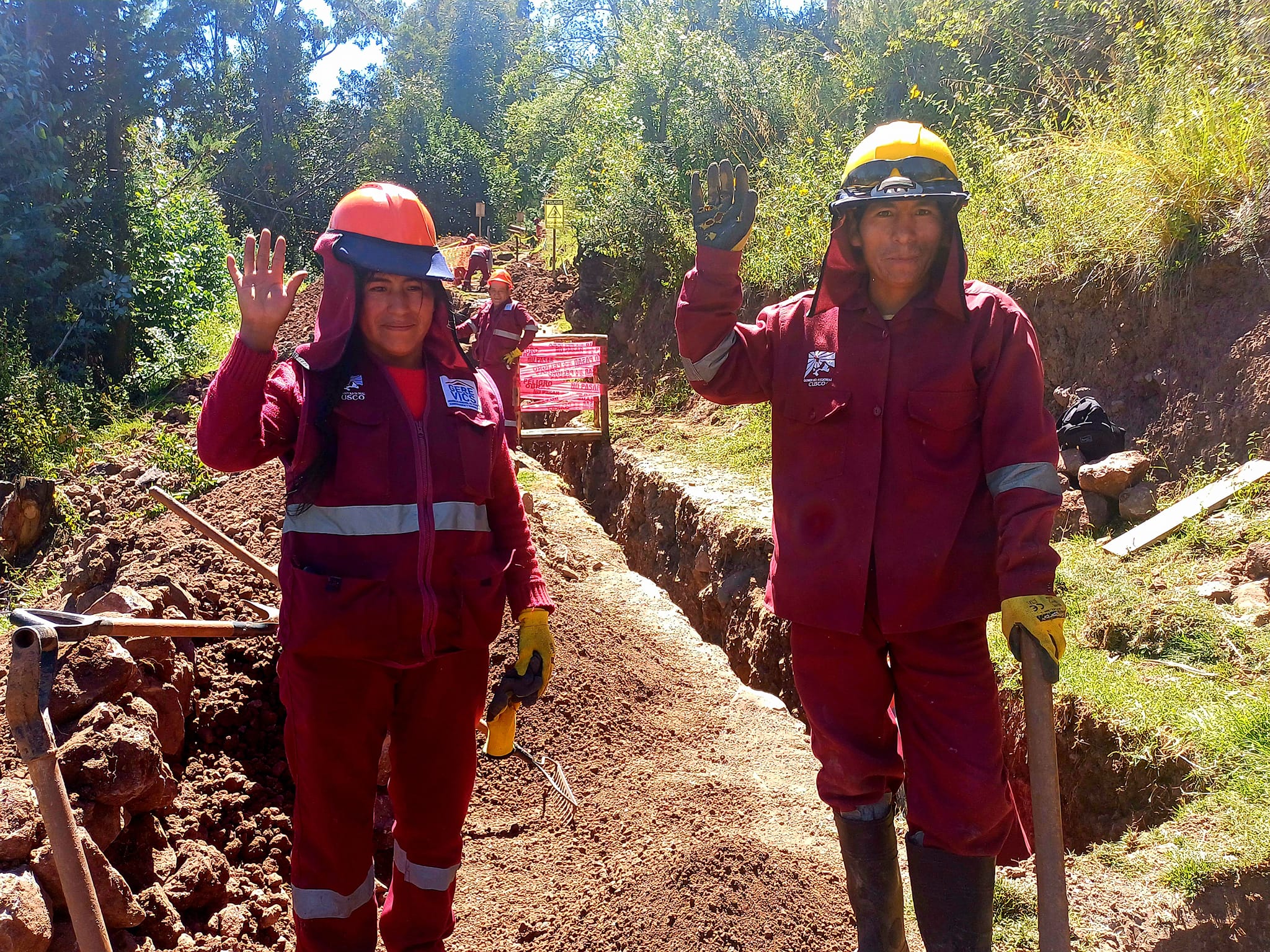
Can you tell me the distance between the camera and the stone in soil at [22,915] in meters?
2.40

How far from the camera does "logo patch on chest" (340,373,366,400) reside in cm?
236

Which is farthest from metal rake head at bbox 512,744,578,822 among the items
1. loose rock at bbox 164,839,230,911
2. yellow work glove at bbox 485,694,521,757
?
yellow work glove at bbox 485,694,521,757

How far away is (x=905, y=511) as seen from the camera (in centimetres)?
240

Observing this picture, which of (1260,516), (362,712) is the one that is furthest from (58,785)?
(1260,516)

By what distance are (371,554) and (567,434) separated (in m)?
8.00

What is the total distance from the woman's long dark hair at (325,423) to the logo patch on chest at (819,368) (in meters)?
1.16

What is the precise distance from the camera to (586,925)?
329 centimetres

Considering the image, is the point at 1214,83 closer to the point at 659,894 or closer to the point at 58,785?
the point at 659,894

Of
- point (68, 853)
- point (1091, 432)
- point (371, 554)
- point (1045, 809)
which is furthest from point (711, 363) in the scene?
point (1091, 432)

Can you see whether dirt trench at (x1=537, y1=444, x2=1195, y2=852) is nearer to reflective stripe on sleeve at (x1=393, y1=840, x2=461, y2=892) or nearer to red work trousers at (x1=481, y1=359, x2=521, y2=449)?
red work trousers at (x1=481, y1=359, x2=521, y2=449)

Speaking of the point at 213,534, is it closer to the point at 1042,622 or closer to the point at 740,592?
the point at 1042,622

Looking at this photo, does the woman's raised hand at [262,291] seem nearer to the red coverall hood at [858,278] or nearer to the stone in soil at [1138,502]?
the red coverall hood at [858,278]

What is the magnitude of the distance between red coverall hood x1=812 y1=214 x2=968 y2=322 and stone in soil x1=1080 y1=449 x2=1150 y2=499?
11.1 ft

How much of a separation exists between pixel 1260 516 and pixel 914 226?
3251 millimetres
